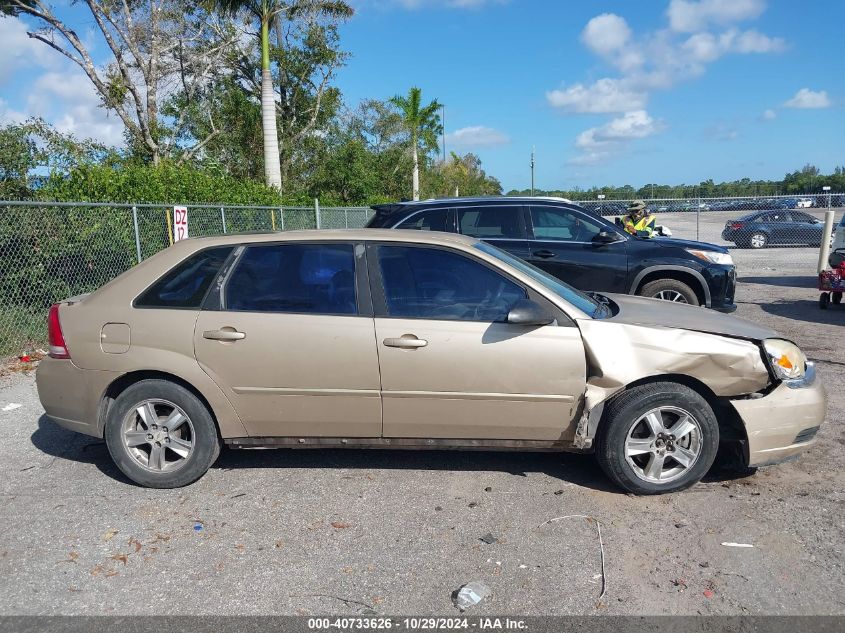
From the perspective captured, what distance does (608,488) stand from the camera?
4.04 meters

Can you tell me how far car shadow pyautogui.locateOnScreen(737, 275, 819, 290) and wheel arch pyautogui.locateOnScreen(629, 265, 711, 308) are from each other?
6.18m

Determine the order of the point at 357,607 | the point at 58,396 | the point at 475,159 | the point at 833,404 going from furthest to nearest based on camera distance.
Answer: the point at 475,159 < the point at 833,404 < the point at 58,396 < the point at 357,607

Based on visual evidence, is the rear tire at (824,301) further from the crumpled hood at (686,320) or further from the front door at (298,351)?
the front door at (298,351)

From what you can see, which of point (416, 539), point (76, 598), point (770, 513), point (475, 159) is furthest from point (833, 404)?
point (475, 159)

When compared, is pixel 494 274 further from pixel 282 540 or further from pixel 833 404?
pixel 833 404

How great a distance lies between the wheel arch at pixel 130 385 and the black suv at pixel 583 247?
483 centimetres

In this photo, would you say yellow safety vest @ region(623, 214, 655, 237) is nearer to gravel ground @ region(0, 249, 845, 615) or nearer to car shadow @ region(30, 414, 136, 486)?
gravel ground @ region(0, 249, 845, 615)

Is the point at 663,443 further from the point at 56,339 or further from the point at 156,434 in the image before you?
the point at 56,339

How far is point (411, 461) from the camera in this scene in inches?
179

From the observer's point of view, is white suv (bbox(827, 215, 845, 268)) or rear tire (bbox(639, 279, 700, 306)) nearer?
rear tire (bbox(639, 279, 700, 306))

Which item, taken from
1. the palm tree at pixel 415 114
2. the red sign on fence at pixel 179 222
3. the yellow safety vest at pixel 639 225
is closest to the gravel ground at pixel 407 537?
A: the red sign on fence at pixel 179 222

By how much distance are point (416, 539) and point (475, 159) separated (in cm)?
9688

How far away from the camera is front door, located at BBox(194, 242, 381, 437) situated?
3.94m

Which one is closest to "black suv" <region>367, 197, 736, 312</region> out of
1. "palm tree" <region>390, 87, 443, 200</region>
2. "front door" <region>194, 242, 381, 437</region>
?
"front door" <region>194, 242, 381, 437</region>
